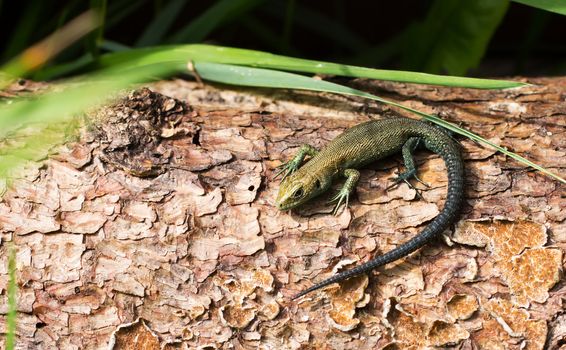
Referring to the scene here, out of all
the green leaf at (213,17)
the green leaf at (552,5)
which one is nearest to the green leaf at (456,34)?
the green leaf at (552,5)

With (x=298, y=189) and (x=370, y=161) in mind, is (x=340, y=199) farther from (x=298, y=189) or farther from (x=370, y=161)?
(x=370, y=161)

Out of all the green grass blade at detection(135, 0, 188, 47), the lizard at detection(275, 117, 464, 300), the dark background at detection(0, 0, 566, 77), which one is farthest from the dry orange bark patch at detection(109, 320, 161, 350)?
the dark background at detection(0, 0, 566, 77)

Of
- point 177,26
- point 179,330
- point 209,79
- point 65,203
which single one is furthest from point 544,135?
point 177,26

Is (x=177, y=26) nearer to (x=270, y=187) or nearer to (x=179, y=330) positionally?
(x=270, y=187)

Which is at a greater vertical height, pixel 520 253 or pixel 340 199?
pixel 340 199

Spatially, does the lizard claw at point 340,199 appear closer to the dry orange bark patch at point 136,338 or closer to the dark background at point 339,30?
the dry orange bark patch at point 136,338

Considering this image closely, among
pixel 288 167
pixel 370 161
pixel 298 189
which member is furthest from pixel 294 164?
pixel 370 161
